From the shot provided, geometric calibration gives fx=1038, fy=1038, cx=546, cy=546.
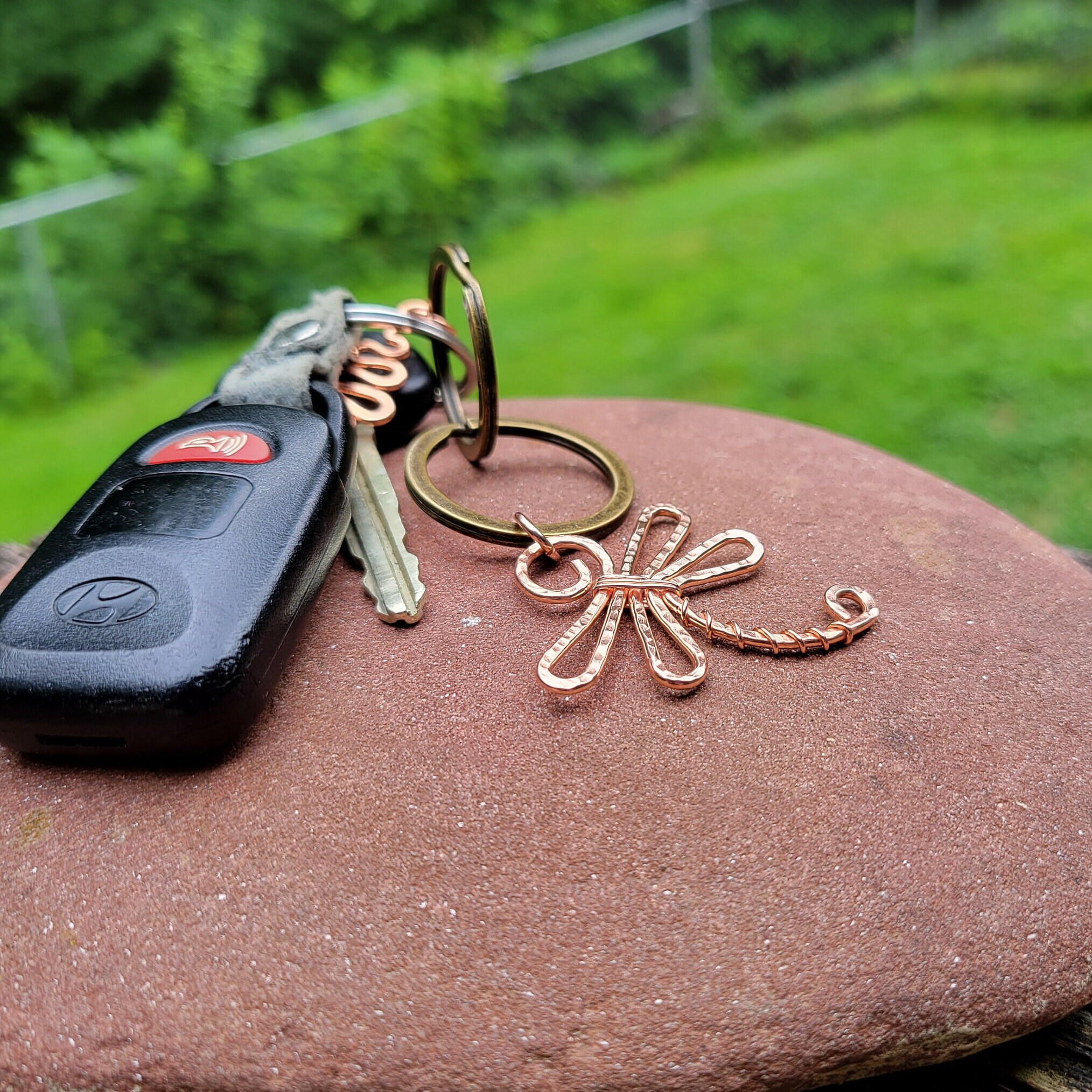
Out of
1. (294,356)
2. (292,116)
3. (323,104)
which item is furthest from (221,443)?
(323,104)

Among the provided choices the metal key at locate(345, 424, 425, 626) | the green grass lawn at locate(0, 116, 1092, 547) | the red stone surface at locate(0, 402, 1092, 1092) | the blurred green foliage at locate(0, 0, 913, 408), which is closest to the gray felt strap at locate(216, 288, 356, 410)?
the metal key at locate(345, 424, 425, 626)

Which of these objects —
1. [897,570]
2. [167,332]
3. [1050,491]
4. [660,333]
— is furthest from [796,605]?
[167,332]

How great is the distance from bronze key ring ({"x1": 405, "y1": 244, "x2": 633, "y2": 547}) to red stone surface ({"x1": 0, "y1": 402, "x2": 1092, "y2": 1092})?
14 cm

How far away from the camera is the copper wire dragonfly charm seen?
138 cm

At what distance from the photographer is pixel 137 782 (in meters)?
1.29

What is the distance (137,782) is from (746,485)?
3.61 feet

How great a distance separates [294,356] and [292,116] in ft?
16.8

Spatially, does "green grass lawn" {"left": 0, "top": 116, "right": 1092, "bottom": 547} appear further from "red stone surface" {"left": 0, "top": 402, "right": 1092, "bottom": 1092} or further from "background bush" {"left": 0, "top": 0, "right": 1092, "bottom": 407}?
"red stone surface" {"left": 0, "top": 402, "right": 1092, "bottom": 1092}

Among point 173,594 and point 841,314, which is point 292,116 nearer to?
point 841,314

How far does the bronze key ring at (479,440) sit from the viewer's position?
5.29 ft

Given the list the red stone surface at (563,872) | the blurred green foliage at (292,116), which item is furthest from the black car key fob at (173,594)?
the blurred green foliage at (292,116)

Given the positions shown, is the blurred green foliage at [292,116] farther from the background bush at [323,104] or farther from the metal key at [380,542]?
the metal key at [380,542]

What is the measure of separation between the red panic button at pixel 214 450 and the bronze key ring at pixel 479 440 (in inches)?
11.0

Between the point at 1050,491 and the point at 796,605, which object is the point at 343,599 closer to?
the point at 796,605
